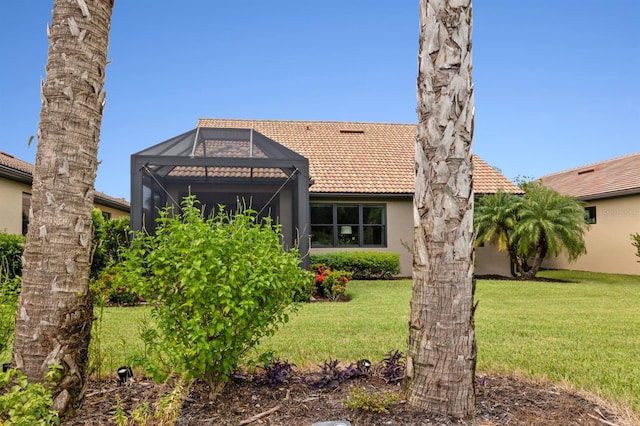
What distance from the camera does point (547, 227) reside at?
15008 millimetres

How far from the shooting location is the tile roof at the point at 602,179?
58.5ft

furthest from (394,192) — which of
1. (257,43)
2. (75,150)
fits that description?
(75,150)

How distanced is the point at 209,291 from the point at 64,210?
0.99 m

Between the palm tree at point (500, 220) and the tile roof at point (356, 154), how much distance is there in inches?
36.3

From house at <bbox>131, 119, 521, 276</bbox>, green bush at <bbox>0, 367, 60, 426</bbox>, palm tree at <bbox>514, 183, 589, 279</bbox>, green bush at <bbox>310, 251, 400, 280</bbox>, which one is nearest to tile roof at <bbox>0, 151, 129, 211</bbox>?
house at <bbox>131, 119, 521, 276</bbox>

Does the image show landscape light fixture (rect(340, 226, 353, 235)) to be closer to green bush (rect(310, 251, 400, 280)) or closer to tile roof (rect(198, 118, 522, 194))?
tile roof (rect(198, 118, 522, 194))

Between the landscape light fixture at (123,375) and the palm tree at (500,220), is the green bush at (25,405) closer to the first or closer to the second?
the landscape light fixture at (123,375)

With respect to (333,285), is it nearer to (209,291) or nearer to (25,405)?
(209,291)

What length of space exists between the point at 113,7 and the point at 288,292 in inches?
90.7

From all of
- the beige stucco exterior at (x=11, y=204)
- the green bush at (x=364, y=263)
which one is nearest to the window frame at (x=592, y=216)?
the green bush at (x=364, y=263)

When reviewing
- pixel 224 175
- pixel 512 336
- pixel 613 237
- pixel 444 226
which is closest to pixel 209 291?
pixel 444 226

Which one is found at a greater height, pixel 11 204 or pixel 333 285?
pixel 11 204

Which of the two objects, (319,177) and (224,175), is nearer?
(224,175)

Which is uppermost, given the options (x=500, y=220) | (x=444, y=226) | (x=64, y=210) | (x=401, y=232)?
(x=500, y=220)
